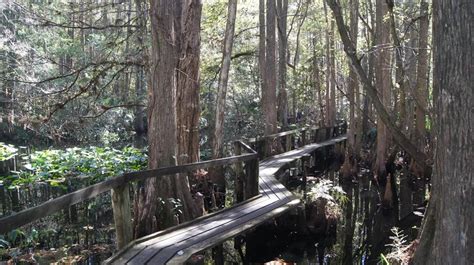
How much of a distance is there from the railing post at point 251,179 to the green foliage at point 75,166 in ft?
13.0

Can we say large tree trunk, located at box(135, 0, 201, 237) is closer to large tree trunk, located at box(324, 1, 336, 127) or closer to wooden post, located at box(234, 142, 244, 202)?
wooden post, located at box(234, 142, 244, 202)

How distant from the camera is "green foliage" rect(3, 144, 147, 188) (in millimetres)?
12070

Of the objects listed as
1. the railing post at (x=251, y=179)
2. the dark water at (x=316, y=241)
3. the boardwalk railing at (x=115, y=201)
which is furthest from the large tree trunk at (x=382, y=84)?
the boardwalk railing at (x=115, y=201)

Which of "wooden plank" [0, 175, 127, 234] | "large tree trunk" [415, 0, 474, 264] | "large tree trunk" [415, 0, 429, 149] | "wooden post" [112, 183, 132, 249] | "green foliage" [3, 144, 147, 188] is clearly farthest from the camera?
"large tree trunk" [415, 0, 429, 149]

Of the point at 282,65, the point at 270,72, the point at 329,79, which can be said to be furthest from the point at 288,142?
the point at 329,79

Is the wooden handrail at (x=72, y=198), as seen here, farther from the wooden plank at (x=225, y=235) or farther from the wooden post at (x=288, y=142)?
the wooden post at (x=288, y=142)

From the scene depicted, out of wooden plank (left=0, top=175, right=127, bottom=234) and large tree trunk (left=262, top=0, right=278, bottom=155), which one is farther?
large tree trunk (left=262, top=0, right=278, bottom=155)

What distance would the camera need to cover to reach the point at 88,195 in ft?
16.1

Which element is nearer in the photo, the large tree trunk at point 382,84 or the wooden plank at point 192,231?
the wooden plank at point 192,231

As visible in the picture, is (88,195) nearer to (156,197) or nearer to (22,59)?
(156,197)

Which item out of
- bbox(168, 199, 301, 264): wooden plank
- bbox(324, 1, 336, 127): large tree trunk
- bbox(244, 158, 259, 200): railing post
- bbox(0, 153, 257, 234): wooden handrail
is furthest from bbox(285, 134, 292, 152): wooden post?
bbox(0, 153, 257, 234): wooden handrail

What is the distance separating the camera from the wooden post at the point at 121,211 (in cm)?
549

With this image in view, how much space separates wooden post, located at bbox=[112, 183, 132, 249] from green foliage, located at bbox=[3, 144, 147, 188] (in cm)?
637

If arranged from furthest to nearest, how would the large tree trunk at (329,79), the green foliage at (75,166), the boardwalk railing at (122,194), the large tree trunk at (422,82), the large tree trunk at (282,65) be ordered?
the large tree trunk at (329,79) → the large tree trunk at (282,65) → the large tree trunk at (422,82) → the green foliage at (75,166) → the boardwalk railing at (122,194)
